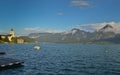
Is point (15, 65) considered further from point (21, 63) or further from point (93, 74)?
point (93, 74)

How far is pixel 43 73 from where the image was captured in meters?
62.3

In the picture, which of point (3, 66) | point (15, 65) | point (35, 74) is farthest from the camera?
point (15, 65)

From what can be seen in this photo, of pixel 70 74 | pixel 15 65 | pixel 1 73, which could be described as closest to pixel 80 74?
pixel 70 74

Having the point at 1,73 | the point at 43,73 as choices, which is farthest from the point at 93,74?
the point at 1,73

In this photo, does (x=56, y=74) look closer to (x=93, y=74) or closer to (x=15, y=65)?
(x=93, y=74)

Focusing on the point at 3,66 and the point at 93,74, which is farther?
the point at 3,66

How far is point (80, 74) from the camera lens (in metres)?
60.8

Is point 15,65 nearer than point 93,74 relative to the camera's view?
No

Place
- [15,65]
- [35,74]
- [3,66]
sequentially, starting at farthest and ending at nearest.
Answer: [15,65] → [3,66] → [35,74]

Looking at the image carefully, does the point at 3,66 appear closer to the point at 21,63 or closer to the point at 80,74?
the point at 21,63

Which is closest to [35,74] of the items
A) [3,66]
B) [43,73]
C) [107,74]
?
[43,73]

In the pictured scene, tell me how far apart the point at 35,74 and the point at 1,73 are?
33.1ft

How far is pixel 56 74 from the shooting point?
6125 cm

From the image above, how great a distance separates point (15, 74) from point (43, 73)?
7889 mm
